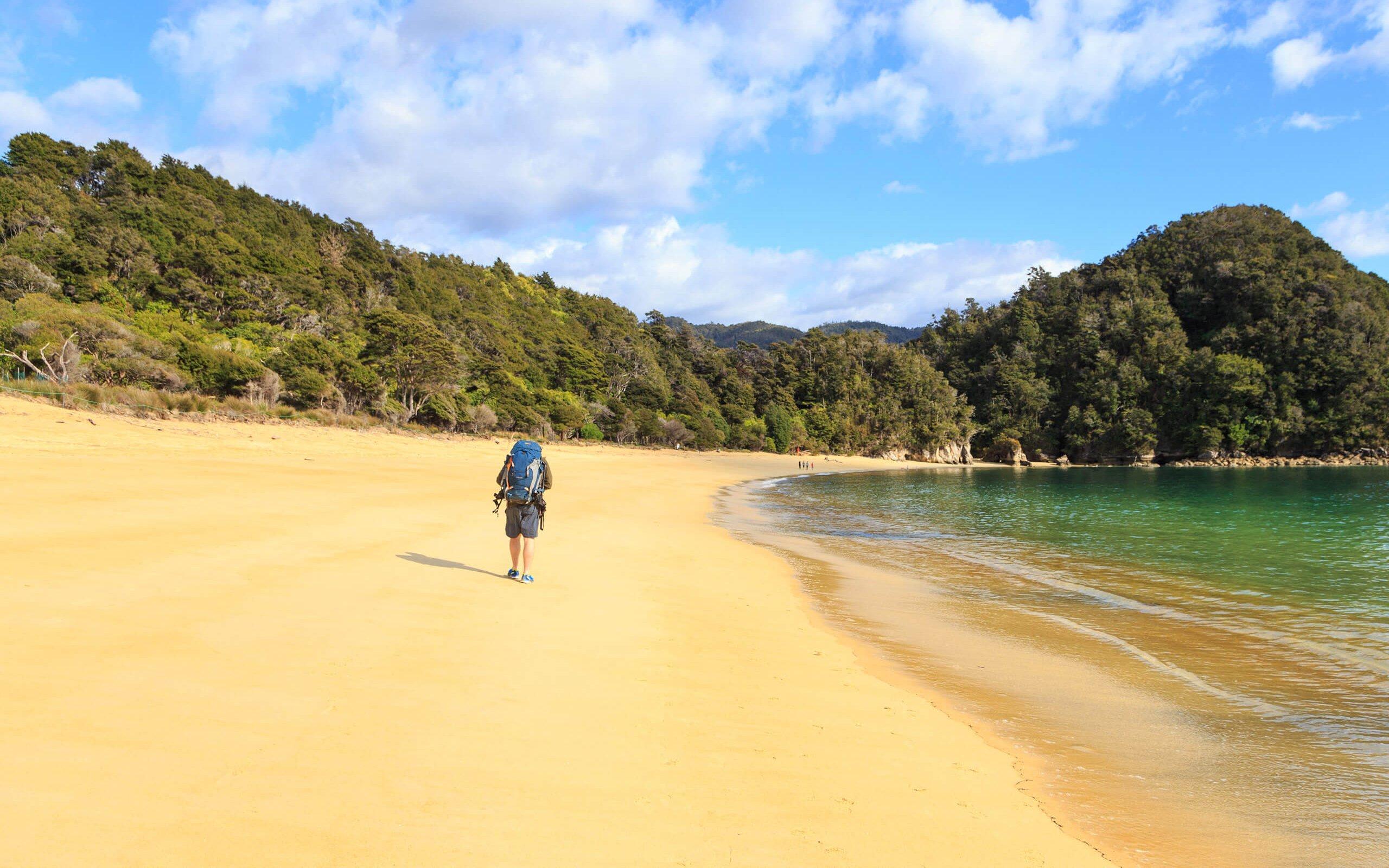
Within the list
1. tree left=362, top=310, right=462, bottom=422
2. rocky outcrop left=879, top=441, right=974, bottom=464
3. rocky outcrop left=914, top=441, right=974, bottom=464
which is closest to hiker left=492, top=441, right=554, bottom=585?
tree left=362, top=310, right=462, bottom=422

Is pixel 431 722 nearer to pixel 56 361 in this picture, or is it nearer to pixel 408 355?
pixel 56 361

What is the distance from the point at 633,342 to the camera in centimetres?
7744

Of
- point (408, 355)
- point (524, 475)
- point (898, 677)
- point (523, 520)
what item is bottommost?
point (898, 677)

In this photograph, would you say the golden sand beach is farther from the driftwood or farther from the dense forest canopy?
the dense forest canopy

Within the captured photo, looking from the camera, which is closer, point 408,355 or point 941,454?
point 408,355

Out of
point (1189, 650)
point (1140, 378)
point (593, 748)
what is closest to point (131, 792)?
point (593, 748)

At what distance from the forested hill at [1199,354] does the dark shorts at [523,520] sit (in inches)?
3232

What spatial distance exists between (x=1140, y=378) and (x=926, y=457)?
25.2 meters

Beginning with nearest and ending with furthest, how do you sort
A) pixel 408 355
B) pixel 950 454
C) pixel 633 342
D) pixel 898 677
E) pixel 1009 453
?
pixel 898 677 → pixel 408 355 → pixel 633 342 → pixel 1009 453 → pixel 950 454

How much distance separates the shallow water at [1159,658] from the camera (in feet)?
12.7

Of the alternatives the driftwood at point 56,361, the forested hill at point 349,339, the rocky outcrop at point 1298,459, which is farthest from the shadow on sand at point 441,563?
the rocky outcrop at point 1298,459

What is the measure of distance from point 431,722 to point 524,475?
425cm

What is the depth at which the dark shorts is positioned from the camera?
7.77m

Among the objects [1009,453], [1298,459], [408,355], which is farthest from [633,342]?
[1298,459]
